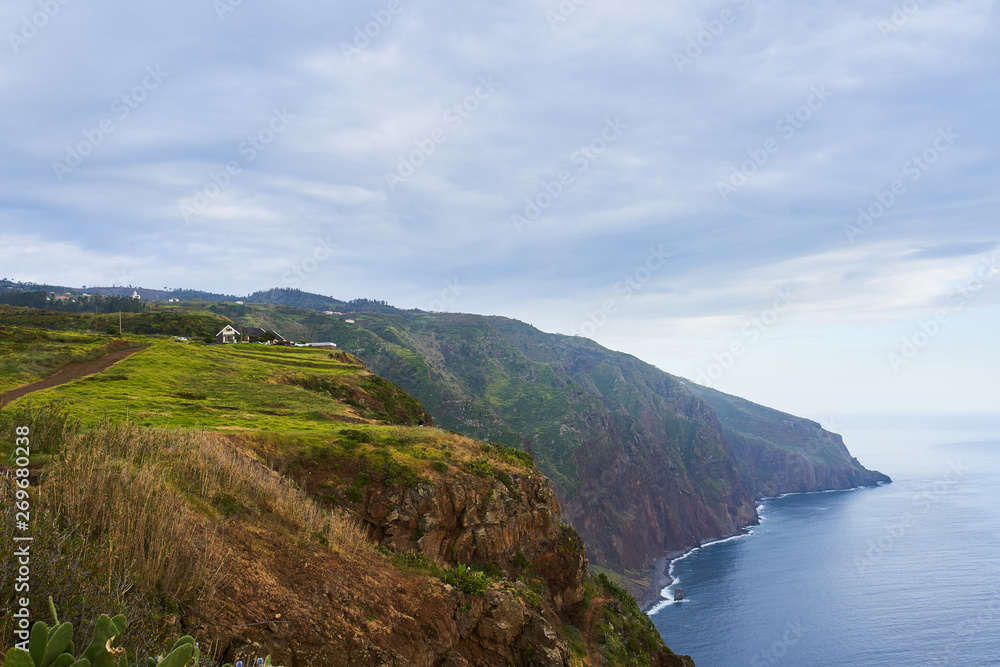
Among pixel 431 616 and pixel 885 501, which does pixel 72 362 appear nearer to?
pixel 431 616

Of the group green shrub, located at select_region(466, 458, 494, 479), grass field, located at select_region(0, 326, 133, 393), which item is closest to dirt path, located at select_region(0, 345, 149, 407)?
grass field, located at select_region(0, 326, 133, 393)

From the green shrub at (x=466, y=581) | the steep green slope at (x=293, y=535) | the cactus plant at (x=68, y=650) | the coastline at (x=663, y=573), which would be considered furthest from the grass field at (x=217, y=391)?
the coastline at (x=663, y=573)

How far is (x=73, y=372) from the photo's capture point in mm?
36156

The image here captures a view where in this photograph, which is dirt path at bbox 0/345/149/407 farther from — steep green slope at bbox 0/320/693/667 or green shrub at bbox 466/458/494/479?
→ green shrub at bbox 466/458/494/479

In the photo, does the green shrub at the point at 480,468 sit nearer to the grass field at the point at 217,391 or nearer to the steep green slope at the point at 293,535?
the steep green slope at the point at 293,535

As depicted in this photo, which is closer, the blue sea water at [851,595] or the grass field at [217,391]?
the grass field at [217,391]

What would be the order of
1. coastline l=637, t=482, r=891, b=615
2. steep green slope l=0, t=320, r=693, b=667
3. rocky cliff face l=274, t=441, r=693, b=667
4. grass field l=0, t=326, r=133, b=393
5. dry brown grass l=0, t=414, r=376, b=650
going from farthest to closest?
1. coastline l=637, t=482, r=891, b=615
2. grass field l=0, t=326, r=133, b=393
3. rocky cliff face l=274, t=441, r=693, b=667
4. steep green slope l=0, t=320, r=693, b=667
5. dry brown grass l=0, t=414, r=376, b=650

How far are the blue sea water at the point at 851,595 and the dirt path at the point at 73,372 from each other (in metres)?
91.6

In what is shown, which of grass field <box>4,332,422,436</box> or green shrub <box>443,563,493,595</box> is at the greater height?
grass field <box>4,332,422,436</box>

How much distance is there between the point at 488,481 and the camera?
90.1 ft

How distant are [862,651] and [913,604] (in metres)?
22.9

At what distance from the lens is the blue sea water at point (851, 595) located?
7844cm

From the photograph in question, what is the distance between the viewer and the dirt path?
27.8 metres

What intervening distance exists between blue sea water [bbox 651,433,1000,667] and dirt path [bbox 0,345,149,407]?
91587mm
